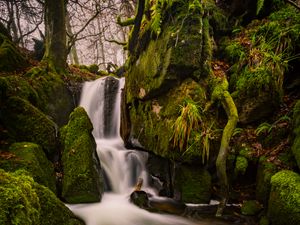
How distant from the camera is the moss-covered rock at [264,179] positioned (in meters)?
5.07

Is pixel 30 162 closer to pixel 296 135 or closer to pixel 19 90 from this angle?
pixel 19 90

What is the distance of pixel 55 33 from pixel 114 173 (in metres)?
5.84

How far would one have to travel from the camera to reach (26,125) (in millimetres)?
5867

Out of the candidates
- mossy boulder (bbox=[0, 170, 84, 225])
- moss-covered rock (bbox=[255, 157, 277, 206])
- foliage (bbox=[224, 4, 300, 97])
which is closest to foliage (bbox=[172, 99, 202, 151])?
foliage (bbox=[224, 4, 300, 97])

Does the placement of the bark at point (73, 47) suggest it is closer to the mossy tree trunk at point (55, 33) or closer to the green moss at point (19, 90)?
the mossy tree trunk at point (55, 33)

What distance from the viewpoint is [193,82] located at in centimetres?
677

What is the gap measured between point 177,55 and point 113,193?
3.38m

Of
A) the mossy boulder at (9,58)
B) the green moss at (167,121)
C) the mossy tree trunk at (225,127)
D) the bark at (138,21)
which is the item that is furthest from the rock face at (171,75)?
the mossy boulder at (9,58)

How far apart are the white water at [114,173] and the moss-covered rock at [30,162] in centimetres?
77

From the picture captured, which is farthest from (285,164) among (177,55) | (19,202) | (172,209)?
(19,202)

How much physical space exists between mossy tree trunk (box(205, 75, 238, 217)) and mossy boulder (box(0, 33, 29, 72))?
6.16 meters

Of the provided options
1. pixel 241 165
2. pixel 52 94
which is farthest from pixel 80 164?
pixel 52 94

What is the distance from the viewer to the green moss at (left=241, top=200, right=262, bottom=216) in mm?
5121

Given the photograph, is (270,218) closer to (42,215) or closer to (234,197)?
(234,197)
